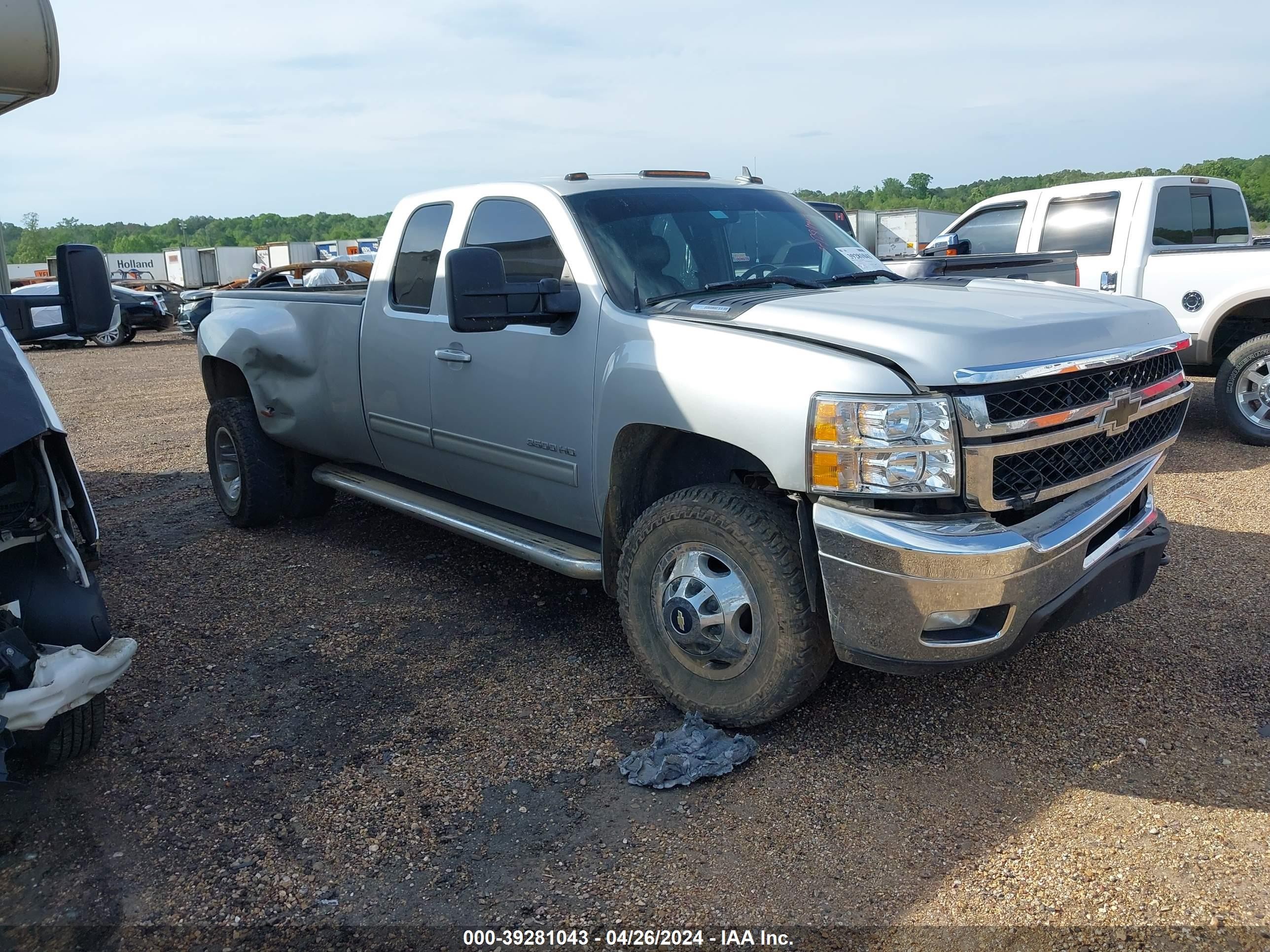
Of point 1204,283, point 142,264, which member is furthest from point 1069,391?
point 142,264

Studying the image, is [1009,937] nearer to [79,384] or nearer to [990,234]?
[990,234]

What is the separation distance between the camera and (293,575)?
18.1ft

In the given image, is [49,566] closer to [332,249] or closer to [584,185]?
[584,185]

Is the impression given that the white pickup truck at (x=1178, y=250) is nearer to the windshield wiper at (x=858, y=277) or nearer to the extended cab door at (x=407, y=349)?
the windshield wiper at (x=858, y=277)

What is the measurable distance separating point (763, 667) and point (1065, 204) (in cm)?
712

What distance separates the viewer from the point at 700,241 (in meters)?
4.23

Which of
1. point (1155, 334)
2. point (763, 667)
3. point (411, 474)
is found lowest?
point (763, 667)

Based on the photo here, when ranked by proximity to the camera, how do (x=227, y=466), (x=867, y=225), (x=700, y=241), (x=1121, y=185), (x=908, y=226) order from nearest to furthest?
(x=700, y=241) → (x=227, y=466) → (x=1121, y=185) → (x=867, y=225) → (x=908, y=226)

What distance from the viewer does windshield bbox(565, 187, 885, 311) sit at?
3990 millimetres

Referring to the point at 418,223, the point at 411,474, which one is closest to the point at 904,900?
the point at 411,474

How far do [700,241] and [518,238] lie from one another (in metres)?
0.77

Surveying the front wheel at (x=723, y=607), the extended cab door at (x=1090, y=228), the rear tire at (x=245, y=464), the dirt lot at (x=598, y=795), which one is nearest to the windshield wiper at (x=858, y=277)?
the front wheel at (x=723, y=607)

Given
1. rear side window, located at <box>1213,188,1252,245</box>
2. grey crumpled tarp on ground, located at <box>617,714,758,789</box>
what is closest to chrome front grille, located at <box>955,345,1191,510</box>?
grey crumpled tarp on ground, located at <box>617,714,758,789</box>

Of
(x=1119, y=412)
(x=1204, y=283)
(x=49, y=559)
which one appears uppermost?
(x=1204, y=283)
